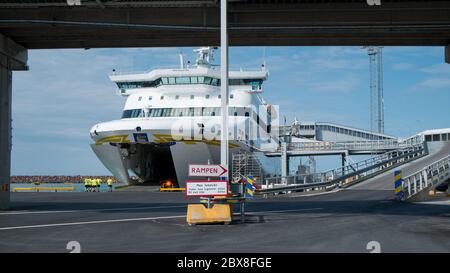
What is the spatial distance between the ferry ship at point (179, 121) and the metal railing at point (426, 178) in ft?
45.4

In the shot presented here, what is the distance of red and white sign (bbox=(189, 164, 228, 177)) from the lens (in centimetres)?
1332

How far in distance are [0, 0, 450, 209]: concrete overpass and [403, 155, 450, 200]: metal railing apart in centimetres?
655

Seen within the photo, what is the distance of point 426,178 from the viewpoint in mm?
23469

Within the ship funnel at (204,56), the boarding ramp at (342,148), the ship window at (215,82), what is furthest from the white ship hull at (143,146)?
the boarding ramp at (342,148)

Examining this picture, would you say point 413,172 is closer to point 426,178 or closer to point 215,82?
point 426,178

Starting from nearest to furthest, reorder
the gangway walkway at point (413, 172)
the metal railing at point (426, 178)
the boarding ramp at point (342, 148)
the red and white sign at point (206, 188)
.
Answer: the red and white sign at point (206, 188)
the metal railing at point (426, 178)
the gangway walkway at point (413, 172)
the boarding ramp at point (342, 148)

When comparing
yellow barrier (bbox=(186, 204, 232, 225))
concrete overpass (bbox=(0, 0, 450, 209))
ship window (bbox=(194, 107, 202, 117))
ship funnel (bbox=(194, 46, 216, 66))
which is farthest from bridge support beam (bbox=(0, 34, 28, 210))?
ship funnel (bbox=(194, 46, 216, 66))

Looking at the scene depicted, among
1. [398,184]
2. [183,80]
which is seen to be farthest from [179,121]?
[398,184]

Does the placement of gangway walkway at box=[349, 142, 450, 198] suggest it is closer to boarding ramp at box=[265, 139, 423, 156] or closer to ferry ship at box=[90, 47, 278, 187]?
boarding ramp at box=[265, 139, 423, 156]

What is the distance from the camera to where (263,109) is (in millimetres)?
42844

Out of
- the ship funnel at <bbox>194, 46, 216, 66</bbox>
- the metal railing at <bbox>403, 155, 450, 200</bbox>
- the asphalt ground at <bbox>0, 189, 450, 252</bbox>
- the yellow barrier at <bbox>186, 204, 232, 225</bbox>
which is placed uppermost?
the ship funnel at <bbox>194, 46, 216, 66</bbox>

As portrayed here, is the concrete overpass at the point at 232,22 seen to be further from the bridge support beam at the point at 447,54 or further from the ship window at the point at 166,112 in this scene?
the ship window at the point at 166,112

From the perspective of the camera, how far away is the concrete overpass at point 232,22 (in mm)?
16672
